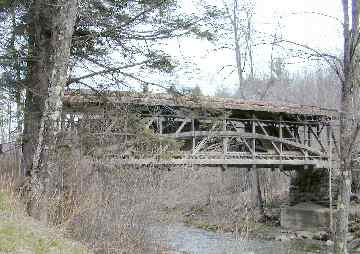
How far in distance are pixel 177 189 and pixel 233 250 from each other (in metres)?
1.51

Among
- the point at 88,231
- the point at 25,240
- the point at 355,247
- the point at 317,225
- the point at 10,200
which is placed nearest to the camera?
the point at 25,240

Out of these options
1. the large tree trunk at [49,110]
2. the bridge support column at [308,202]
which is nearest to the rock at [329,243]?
the bridge support column at [308,202]

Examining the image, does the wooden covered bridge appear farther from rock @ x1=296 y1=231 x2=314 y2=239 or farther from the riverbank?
rock @ x1=296 y1=231 x2=314 y2=239

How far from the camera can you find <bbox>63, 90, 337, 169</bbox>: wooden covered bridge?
342 inches

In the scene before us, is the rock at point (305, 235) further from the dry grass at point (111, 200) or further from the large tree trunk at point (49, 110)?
the large tree trunk at point (49, 110)

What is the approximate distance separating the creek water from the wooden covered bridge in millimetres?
1211

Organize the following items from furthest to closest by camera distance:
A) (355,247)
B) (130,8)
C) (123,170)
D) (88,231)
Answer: (355,247)
(130,8)
(123,170)
(88,231)

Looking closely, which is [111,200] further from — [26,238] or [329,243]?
[329,243]

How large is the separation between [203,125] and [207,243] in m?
3.23

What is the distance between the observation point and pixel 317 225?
66.5ft

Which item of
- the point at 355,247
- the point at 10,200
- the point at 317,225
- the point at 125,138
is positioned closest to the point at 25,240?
the point at 10,200

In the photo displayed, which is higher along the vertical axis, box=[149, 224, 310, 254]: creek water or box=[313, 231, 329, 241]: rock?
box=[149, 224, 310, 254]: creek water

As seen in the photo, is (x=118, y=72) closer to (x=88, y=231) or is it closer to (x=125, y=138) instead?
(x=125, y=138)

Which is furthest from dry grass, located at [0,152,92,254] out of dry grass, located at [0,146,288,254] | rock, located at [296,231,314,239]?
rock, located at [296,231,314,239]
